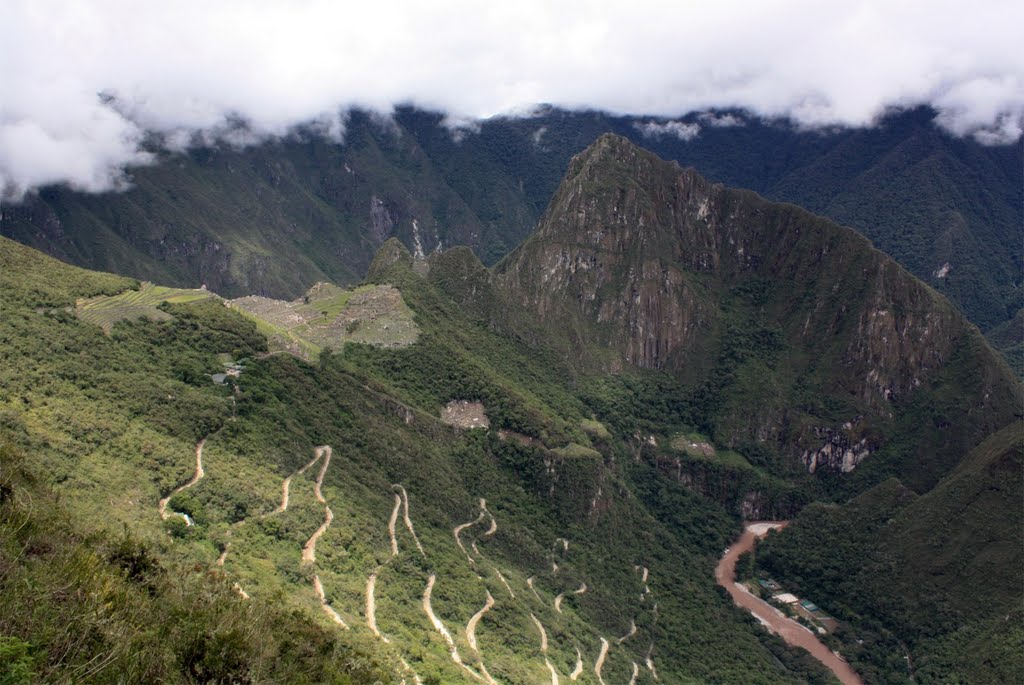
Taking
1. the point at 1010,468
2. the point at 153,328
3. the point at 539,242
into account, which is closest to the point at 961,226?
the point at 539,242

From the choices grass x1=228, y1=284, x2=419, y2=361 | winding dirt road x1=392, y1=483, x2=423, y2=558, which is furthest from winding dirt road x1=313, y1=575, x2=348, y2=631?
grass x1=228, y1=284, x2=419, y2=361

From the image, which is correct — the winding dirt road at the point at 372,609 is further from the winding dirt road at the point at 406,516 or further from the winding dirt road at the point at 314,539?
the winding dirt road at the point at 406,516

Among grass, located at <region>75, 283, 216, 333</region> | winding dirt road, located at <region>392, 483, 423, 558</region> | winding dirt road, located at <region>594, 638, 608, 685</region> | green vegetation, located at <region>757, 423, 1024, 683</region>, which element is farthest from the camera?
green vegetation, located at <region>757, 423, 1024, 683</region>

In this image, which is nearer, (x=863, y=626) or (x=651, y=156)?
(x=863, y=626)

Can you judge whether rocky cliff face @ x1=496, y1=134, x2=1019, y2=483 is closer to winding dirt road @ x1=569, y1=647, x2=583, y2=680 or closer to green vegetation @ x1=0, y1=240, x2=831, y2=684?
green vegetation @ x1=0, y1=240, x2=831, y2=684

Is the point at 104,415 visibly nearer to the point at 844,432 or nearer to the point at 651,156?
the point at 844,432

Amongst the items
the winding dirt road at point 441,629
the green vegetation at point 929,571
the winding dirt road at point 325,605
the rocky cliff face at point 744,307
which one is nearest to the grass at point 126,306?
the winding dirt road at point 325,605
